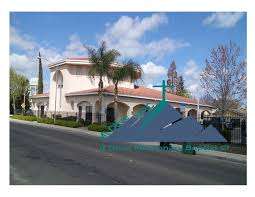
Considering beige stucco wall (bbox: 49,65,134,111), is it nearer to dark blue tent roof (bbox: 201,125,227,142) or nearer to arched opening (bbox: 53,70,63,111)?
arched opening (bbox: 53,70,63,111)

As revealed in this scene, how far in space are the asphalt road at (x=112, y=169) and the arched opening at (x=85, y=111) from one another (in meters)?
22.6

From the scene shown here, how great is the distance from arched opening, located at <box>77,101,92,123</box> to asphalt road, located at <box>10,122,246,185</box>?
22.6 metres

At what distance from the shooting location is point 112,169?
11.4m

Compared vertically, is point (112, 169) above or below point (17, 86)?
below

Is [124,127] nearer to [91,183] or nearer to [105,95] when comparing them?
[91,183]

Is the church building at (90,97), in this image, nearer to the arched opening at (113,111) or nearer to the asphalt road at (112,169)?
the arched opening at (113,111)

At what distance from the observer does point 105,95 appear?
1435 inches

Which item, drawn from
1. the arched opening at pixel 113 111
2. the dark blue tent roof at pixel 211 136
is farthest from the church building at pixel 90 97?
the dark blue tent roof at pixel 211 136

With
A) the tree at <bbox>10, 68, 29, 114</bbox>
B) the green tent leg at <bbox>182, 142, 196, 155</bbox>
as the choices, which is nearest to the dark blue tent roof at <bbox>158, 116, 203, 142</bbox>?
the green tent leg at <bbox>182, 142, 196, 155</bbox>

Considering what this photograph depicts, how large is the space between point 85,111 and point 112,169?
28784 mm

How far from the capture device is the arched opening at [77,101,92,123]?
38.9 m

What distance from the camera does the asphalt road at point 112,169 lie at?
989 cm

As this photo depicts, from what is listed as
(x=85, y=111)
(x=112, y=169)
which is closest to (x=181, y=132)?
(x=112, y=169)

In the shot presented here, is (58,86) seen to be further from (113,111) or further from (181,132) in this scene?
(181,132)
